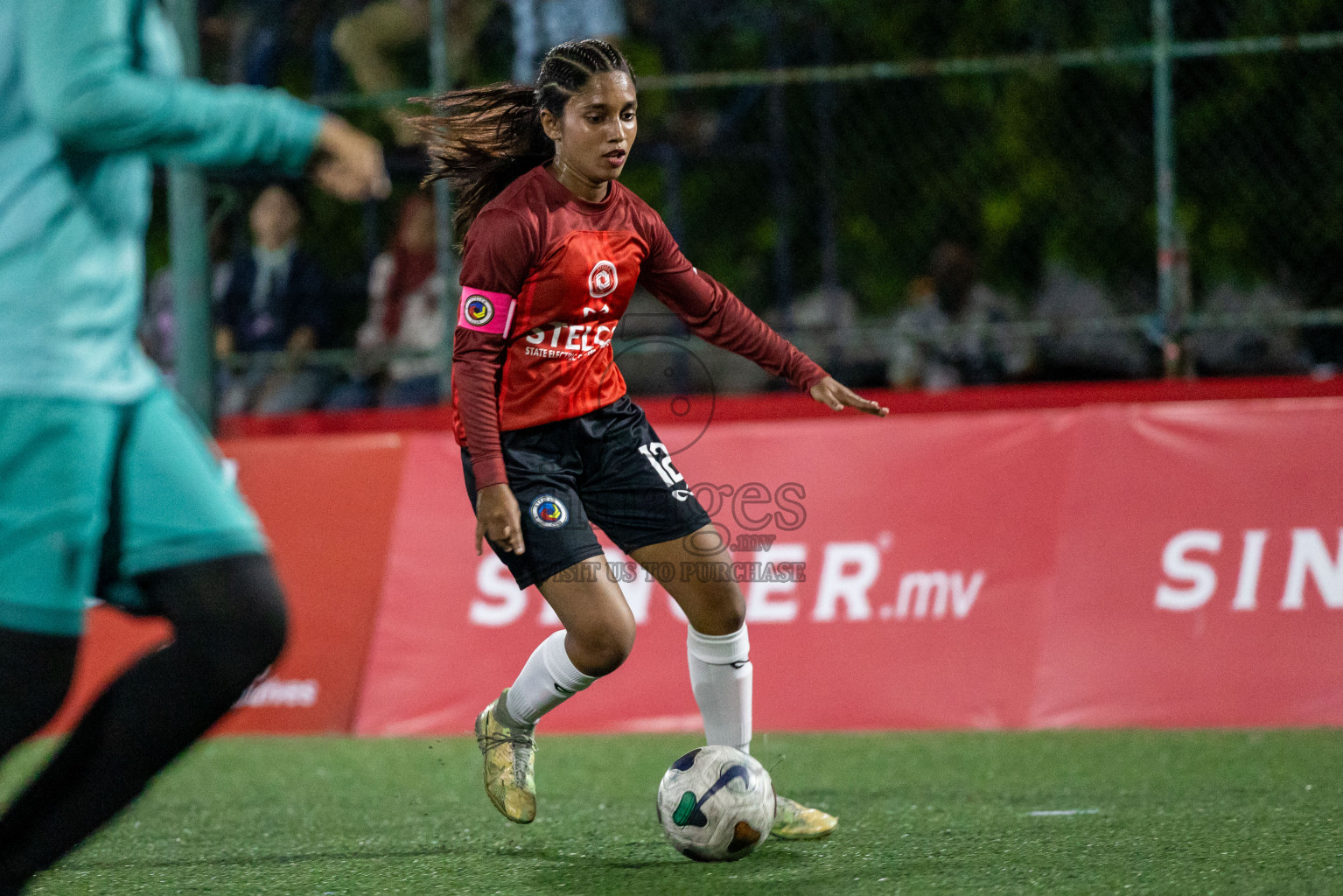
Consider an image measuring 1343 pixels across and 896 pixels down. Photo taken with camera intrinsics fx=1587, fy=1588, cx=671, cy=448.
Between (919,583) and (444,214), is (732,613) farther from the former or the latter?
(444,214)

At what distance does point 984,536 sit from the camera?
21.3 feet

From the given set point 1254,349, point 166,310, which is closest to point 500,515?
point 1254,349

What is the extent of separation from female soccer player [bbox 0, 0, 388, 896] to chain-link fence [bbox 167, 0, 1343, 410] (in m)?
5.30

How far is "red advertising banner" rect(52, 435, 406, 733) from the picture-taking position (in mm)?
6891

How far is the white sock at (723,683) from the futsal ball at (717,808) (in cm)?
39

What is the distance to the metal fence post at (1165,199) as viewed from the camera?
737 cm

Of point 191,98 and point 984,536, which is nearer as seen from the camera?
Result: point 191,98

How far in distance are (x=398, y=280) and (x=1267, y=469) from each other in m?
4.87

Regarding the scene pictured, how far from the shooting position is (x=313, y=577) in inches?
276

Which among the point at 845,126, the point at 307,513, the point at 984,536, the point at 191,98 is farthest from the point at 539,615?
the point at 191,98

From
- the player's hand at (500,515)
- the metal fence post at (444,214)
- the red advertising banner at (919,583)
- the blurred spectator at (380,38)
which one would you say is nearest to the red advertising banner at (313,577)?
the red advertising banner at (919,583)

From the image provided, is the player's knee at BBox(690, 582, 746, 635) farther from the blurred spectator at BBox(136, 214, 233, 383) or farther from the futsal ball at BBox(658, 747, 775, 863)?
the blurred spectator at BBox(136, 214, 233, 383)

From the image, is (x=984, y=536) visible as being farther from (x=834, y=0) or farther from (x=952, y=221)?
(x=834, y=0)

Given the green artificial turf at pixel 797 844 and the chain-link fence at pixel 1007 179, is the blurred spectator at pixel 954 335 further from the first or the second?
the green artificial turf at pixel 797 844
